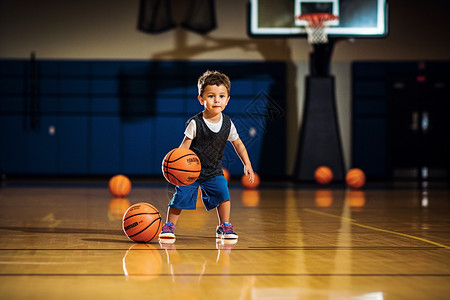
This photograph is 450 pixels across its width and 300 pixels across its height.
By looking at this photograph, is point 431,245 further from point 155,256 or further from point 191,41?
point 191,41

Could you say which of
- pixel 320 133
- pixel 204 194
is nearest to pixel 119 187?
pixel 204 194

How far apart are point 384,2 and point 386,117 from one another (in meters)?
3.76

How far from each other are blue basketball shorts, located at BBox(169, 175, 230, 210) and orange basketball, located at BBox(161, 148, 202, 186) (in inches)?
4.4

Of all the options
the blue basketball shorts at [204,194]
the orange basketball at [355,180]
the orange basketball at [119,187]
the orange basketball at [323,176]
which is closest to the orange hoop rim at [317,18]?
the orange basketball at [323,176]

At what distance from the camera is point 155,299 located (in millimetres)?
2723

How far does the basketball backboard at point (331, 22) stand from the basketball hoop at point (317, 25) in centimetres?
7

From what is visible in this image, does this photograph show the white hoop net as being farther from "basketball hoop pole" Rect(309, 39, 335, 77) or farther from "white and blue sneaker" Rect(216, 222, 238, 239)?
"white and blue sneaker" Rect(216, 222, 238, 239)

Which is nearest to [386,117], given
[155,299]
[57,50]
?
[57,50]

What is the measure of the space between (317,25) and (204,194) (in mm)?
7994

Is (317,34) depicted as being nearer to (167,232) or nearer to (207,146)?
(207,146)

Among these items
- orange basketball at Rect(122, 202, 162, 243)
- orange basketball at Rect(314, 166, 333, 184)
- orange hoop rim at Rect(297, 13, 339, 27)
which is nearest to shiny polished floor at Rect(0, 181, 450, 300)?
orange basketball at Rect(122, 202, 162, 243)

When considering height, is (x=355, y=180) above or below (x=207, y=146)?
below

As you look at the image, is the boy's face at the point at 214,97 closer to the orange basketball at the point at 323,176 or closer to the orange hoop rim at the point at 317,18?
the orange basketball at the point at 323,176

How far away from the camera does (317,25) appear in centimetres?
1228
